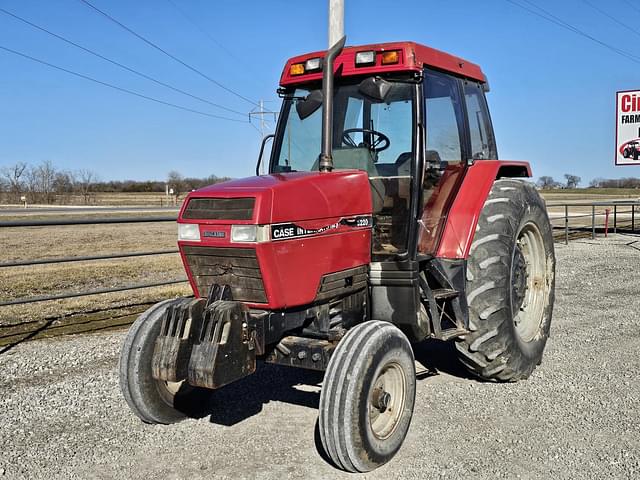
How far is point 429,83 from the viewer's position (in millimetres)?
4477

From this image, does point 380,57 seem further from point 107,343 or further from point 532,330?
point 107,343

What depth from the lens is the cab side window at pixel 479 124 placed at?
5.15 m

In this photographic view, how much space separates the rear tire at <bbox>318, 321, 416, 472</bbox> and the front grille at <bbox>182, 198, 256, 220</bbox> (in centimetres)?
91

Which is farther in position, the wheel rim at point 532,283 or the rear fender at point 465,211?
the wheel rim at point 532,283

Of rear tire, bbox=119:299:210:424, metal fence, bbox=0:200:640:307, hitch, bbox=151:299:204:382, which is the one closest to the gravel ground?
rear tire, bbox=119:299:210:424

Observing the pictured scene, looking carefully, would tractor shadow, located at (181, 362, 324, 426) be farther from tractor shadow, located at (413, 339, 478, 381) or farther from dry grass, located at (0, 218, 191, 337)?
dry grass, located at (0, 218, 191, 337)

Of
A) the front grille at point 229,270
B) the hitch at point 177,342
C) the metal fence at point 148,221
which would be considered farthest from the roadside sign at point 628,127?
the hitch at point 177,342

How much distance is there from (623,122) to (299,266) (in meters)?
18.4

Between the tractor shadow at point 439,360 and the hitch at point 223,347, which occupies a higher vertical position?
the hitch at point 223,347

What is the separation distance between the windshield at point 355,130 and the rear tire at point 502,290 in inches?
34.2

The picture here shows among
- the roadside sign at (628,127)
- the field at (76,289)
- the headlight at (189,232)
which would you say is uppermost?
the roadside sign at (628,127)

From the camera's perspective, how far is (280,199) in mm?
3508

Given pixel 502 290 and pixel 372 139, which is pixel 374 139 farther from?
pixel 502 290

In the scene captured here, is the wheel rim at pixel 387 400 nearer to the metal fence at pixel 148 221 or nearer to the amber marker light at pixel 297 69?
the amber marker light at pixel 297 69
